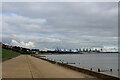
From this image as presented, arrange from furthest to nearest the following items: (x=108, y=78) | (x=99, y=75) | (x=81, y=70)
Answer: (x=81, y=70) → (x=99, y=75) → (x=108, y=78)

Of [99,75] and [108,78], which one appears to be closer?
[108,78]

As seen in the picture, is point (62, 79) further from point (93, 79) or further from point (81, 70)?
point (81, 70)

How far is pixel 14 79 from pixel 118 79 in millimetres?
7329

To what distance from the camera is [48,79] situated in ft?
50.2

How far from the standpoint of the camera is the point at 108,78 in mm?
14836

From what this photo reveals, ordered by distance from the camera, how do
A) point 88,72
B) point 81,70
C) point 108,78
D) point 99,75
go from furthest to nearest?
point 81,70 < point 88,72 < point 99,75 < point 108,78

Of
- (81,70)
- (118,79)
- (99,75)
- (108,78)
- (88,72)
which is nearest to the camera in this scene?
(118,79)

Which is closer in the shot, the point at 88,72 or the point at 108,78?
the point at 108,78

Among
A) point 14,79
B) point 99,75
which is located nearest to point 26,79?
point 14,79

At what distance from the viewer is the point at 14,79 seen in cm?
1495

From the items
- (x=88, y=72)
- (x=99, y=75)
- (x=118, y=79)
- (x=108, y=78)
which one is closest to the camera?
(x=118, y=79)

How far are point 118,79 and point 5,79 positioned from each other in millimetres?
7964

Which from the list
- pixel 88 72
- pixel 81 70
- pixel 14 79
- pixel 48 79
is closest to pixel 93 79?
pixel 48 79

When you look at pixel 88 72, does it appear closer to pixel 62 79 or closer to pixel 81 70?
pixel 81 70
